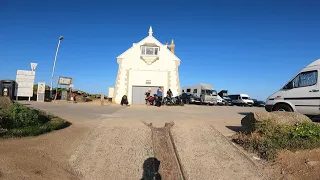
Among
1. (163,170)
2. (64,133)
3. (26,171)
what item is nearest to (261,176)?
(163,170)

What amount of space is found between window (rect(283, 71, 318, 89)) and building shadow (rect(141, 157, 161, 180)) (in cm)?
802

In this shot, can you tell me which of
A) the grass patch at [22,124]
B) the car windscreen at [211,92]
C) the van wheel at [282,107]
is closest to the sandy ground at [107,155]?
the grass patch at [22,124]

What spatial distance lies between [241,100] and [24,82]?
1210 inches

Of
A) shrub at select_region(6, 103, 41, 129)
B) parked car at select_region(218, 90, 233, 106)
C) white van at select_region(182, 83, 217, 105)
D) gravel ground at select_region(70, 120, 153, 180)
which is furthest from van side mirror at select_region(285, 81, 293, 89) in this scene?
parked car at select_region(218, 90, 233, 106)

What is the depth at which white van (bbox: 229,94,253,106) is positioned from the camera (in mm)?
43219

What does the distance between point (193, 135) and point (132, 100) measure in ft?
74.2

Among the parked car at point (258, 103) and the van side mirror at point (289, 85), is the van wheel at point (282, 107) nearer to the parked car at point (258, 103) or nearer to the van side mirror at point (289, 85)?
the van side mirror at point (289, 85)

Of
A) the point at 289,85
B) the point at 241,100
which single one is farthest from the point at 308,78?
the point at 241,100

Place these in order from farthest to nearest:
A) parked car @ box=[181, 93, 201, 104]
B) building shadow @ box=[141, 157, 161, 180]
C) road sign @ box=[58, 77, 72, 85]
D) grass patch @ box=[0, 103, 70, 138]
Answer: parked car @ box=[181, 93, 201, 104]
road sign @ box=[58, 77, 72, 85]
grass patch @ box=[0, 103, 70, 138]
building shadow @ box=[141, 157, 161, 180]

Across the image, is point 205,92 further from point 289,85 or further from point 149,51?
point 289,85

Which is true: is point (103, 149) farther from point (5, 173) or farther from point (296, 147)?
point (296, 147)

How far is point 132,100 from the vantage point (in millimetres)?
31453

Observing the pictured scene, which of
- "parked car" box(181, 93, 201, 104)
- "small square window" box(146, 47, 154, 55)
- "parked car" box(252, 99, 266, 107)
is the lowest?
"parked car" box(252, 99, 266, 107)

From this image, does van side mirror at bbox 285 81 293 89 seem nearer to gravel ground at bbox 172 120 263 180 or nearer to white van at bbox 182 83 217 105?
gravel ground at bbox 172 120 263 180
